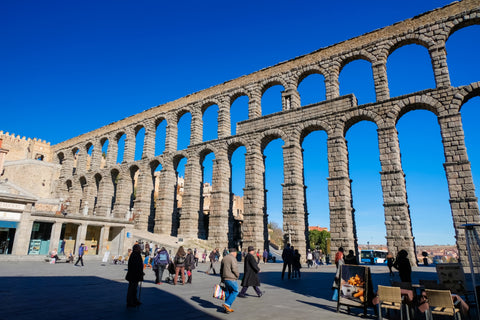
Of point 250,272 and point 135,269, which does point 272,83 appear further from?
point 135,269

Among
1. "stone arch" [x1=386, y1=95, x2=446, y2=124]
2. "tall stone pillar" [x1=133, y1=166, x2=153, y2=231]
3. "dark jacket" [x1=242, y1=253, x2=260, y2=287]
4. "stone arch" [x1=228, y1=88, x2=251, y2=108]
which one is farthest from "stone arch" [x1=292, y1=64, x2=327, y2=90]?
"dark jacket" [x1=242, y1=253, x2=260, y2=287]

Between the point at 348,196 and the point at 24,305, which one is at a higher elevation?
the point at 348,196

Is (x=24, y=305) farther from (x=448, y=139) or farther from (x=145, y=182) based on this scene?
(x=145, y=182)

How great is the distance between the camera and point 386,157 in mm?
20594

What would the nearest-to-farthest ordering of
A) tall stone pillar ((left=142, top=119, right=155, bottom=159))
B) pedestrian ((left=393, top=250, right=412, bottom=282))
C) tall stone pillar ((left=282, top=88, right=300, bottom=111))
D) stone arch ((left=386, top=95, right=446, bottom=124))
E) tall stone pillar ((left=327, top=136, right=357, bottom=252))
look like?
pedestrian ((left=393, top=250, right=412, bottom=282)) < stone arch ((left=386, top=95, right=446, bottom=124)) < tall stone pillar ((left=327, top=136, right=357, bottom=252)) < tall stone pillar ((left=282, top=88, right=300, bottom=111)) < tall stone pillar ((left=142, top=119, right=155, bottom=159))

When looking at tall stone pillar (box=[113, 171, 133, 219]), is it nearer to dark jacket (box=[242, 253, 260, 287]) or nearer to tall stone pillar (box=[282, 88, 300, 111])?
tall stone pillar (box=[282, 88, 300, 111])

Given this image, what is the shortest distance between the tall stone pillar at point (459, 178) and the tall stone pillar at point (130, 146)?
31697mm

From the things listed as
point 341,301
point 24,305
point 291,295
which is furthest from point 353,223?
point 24,305

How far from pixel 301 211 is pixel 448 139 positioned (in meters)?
10.8

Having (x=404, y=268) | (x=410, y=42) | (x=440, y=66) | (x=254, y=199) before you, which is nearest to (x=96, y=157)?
(x=254, y=199)

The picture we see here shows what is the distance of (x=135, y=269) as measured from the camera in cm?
748

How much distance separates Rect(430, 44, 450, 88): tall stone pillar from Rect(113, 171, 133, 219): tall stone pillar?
31327 millimetres

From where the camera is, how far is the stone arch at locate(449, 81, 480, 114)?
1914cm

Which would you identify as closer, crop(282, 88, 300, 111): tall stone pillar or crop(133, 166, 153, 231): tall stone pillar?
crop(282, 88, 300, 111): tall stone pillar
